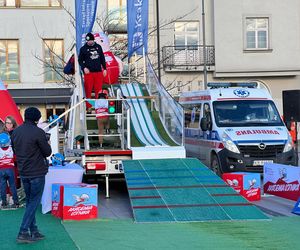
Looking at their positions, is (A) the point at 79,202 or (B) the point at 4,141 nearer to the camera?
(A) the point at 79,202

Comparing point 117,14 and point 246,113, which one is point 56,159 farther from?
point 117,14

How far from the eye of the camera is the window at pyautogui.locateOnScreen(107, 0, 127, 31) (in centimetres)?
3272

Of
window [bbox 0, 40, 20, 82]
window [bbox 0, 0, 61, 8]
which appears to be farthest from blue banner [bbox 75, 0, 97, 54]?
window [bbox 0, 40, 20, 82]

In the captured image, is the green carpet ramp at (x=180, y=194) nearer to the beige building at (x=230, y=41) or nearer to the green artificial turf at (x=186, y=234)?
the green artificial turf at (x=186, y=234)

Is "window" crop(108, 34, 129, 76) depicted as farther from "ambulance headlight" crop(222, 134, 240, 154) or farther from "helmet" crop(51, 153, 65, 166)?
"helmet" crop(51, 153, 65, 166)

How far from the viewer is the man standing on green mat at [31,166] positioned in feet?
28.9

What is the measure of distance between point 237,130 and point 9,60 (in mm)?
19375

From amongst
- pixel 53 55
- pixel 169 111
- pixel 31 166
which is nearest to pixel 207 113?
pixel 169 111

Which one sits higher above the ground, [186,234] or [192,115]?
[192,115]

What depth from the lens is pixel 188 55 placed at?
34875 mm

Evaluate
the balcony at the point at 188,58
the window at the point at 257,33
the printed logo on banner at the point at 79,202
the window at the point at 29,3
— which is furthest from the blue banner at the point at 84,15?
the window at the point at 257,33

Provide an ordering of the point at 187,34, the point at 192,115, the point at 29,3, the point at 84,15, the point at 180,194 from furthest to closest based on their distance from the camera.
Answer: the point at 187,34, the point at 29,3, the point at 84,15, the point at 192,115, the point at 180,194

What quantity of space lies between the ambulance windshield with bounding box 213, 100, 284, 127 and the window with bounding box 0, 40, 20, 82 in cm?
1788

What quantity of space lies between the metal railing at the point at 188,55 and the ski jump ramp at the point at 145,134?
16.4 m
